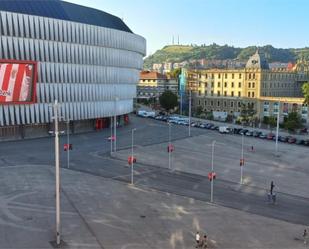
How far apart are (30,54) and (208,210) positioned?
174 ft

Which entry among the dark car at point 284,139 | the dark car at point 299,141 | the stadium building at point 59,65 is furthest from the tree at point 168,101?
the dark car at point 299,141

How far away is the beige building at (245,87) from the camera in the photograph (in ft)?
468

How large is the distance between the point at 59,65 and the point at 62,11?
466 inches

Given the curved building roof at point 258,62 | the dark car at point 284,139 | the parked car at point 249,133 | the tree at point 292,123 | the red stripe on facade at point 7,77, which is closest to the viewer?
the red stripe on facade at point 7,77

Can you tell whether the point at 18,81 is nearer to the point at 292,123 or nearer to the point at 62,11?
the point at 62,11

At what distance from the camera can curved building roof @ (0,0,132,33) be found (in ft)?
277

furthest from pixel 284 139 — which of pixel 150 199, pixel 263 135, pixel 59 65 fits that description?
pixel 150 199

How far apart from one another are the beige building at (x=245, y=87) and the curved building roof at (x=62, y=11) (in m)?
54.7

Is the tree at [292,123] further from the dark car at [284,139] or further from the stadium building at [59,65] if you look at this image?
the stadium building at [59,65]

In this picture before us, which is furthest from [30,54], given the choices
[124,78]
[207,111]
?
[207,111]

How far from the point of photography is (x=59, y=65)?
292 feet

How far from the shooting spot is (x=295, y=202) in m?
47.6

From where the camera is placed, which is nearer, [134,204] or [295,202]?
[134,204]

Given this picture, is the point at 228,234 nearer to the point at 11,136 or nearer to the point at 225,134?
the point at 11,136
